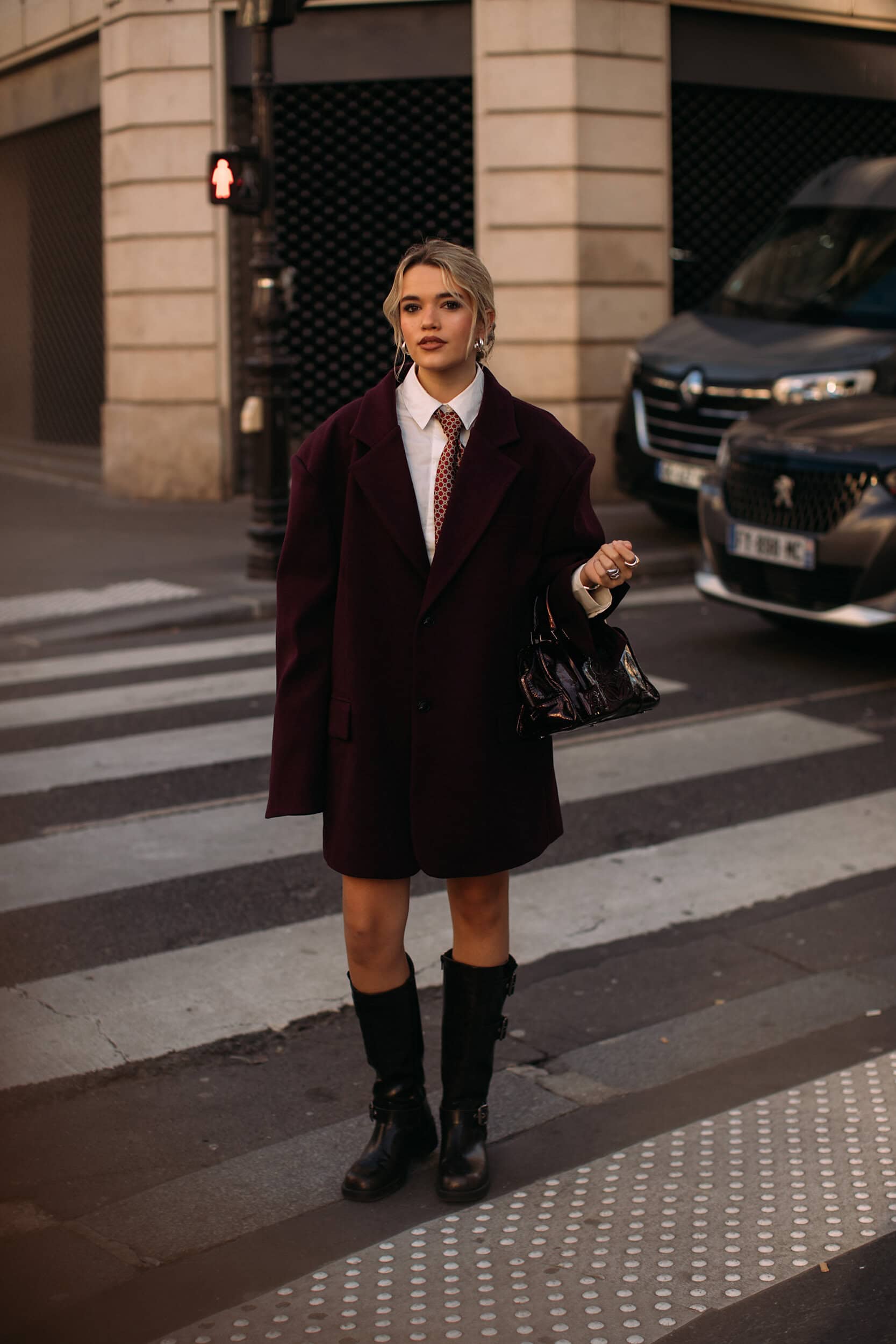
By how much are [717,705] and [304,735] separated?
461 centimetres

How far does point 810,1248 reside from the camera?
10.2 ft

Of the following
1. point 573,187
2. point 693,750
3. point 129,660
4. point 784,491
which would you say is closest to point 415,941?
point 693,750

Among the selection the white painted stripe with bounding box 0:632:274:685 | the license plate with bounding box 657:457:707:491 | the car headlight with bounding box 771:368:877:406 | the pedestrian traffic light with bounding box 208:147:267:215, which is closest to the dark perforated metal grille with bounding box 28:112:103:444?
the pedestrian traffic light with bounding box 208:147:267:215

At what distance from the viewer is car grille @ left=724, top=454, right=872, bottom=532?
309 inches

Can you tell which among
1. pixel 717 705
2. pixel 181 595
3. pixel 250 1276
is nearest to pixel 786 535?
pixel 717 705

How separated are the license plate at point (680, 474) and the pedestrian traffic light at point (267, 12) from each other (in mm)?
3941

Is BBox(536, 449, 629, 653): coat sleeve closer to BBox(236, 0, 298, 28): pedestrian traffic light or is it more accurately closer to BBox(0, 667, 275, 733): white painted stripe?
BBox(0, 667, 275, 733): white painted stripe

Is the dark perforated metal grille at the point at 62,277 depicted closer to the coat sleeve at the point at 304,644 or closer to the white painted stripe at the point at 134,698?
the white painted stripe at the point at 134,698

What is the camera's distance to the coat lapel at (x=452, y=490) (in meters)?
3.16

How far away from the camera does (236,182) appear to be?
1103cm

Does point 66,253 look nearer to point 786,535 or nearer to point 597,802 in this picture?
point 786,535

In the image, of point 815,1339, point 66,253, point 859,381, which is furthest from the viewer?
point 66,253

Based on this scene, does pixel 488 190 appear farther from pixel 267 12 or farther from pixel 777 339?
pixel 267 12

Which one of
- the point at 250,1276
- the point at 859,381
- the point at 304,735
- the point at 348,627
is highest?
the point at 859,381
